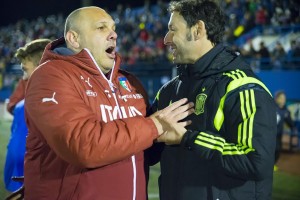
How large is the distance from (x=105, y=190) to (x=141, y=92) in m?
0.81

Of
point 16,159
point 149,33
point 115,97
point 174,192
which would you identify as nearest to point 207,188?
point 174,192

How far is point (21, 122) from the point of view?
3576 millimetres

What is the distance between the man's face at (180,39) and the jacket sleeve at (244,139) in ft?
1.52

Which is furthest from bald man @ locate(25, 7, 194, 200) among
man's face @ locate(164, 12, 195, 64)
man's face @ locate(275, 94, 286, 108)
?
man's face @ locate(275, 94, 286, 108)

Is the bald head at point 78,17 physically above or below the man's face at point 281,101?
above

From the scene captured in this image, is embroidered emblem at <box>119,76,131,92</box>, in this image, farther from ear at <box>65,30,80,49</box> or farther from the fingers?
the fingers

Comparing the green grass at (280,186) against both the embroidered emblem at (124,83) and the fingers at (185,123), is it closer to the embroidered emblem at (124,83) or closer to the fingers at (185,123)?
the embroidered emblem at (124,83)

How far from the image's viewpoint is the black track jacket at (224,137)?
2.07 metres

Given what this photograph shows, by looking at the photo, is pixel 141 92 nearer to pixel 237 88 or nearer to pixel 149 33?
pixel 237 88

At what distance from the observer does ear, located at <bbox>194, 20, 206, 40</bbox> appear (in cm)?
243

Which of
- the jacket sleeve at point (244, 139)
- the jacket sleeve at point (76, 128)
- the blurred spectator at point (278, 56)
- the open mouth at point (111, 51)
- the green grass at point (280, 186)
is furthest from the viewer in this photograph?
the blurred spectator at point (278, 56)

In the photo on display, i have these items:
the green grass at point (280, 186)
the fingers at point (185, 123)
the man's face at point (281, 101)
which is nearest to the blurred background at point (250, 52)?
the green grass at point (280, 186)

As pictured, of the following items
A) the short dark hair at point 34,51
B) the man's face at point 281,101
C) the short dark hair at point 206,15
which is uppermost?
the short dark hair at point 206,15

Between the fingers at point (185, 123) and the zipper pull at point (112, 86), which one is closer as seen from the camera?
the fingers at point (185, 123)
